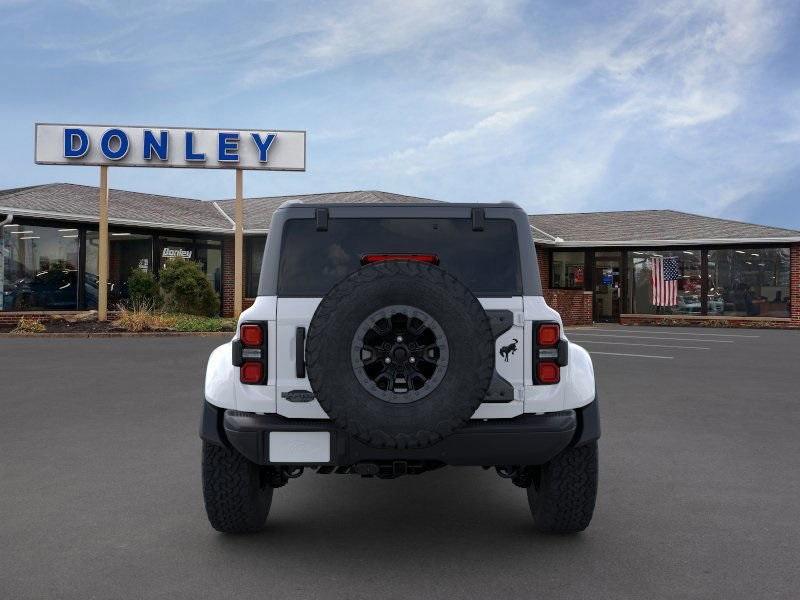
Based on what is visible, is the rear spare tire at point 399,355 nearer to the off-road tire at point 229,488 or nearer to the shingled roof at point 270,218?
the off-road tire at point 229,488

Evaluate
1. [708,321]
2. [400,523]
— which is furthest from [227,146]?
[400,523]

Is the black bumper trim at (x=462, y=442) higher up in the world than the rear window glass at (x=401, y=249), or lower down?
lower down

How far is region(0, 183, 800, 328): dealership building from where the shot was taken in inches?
982

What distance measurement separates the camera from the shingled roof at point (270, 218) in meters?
26.2

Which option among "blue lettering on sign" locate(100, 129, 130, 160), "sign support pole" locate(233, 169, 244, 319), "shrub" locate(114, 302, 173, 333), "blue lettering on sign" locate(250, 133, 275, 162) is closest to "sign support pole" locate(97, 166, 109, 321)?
"blue lettering on sign" locate(100, 129, 130, 160)

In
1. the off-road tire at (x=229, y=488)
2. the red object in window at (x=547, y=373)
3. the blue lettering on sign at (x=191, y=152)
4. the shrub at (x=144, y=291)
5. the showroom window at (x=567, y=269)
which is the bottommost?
the off-road tire at (x=229, y=488)

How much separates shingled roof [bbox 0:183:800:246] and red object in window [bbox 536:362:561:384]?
2093 cm

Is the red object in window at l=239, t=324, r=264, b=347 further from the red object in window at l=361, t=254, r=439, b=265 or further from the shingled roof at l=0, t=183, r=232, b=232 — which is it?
the shingled roof at l=0, t=183, r=232, b=232

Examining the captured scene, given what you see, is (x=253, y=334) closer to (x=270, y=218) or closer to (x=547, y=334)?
(x=547, y=334)

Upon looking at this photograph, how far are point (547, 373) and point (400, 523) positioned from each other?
1.44 meters

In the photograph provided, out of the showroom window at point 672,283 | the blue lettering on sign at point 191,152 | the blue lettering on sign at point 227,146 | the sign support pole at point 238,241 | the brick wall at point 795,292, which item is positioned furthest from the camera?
the showroom window at point 672,283

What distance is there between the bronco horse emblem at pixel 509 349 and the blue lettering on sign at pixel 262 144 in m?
21.9

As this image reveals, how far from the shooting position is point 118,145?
23.8 m

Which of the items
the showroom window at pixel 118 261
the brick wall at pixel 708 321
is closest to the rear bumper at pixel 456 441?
the showroom window at pixel 118 261
